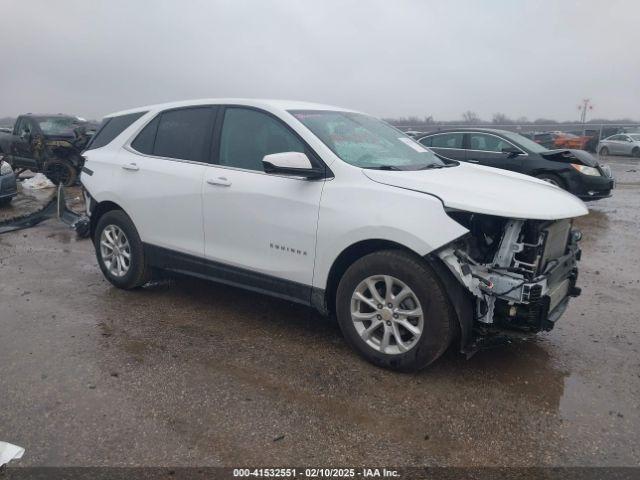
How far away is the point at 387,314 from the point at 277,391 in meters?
0.87

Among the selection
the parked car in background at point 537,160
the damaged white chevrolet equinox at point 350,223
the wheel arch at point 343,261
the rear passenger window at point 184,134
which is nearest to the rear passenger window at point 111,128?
the damaged white chevrolet equinox at point 350,223

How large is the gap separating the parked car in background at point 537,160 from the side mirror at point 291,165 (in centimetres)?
642

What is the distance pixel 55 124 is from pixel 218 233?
11827mm

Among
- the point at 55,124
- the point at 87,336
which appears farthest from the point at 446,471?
the point at 55,124

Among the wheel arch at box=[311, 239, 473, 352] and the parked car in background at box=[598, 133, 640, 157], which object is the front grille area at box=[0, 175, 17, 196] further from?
the parked car in background at box=[598, 133, 640, 157]

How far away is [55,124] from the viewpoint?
13820mm

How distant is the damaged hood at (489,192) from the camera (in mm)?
3148

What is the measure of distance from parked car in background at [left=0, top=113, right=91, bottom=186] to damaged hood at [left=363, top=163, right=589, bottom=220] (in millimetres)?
10945

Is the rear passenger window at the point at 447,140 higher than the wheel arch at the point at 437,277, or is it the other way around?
the rear passenger window at the point at 447,140

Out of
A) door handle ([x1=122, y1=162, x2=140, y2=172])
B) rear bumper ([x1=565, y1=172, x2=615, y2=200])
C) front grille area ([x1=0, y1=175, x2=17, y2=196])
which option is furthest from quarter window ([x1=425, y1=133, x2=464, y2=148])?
front grille area ([x1=0, y1=175, x2=17, y2=196])

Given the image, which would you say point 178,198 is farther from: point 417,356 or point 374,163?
point 417,356

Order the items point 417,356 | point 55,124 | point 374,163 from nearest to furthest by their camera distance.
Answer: point 417,356 → point 374,163 → point 55,124

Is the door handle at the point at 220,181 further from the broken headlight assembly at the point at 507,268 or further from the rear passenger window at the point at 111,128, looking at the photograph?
the broken headlight assembly at the point at 507,268

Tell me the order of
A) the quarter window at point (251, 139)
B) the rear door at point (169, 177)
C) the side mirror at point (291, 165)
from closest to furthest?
1. the side mirror at point (291, 165)
2. the quarter window at point (251, 139)
3. the rear door at point (169, 177)
